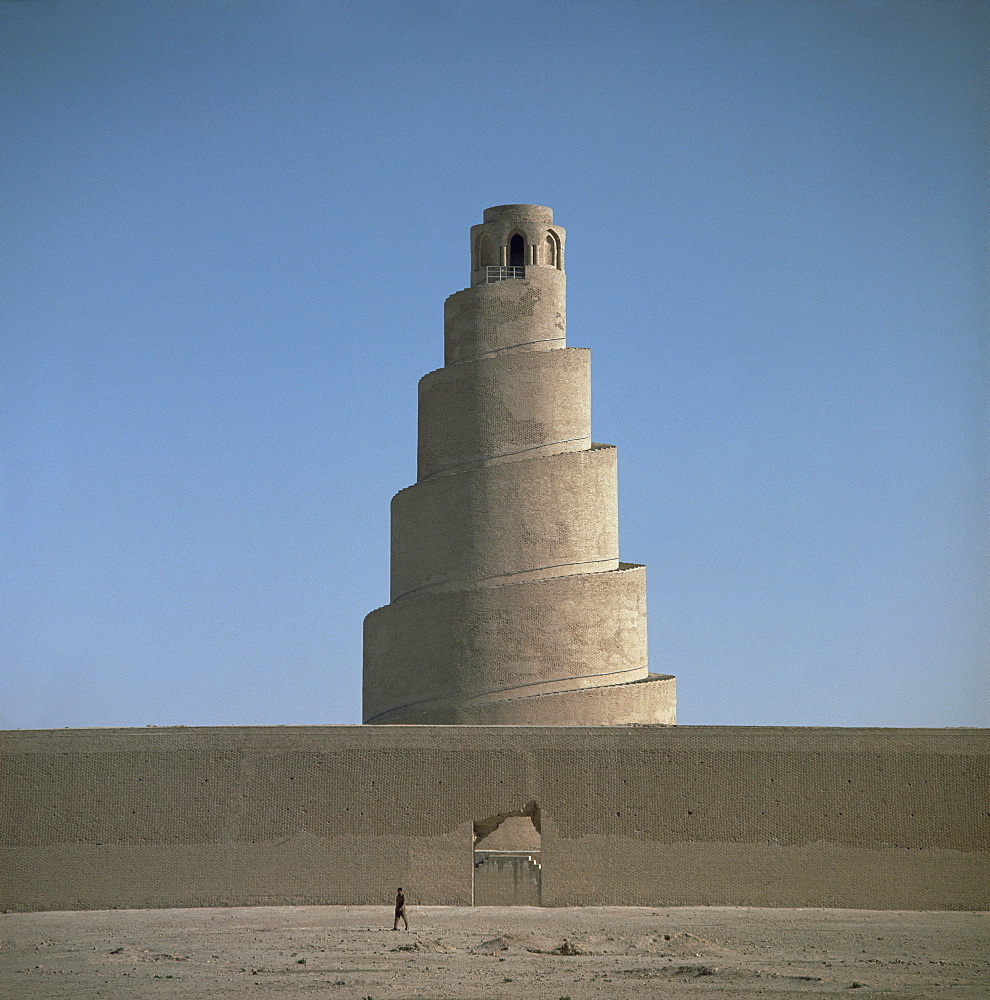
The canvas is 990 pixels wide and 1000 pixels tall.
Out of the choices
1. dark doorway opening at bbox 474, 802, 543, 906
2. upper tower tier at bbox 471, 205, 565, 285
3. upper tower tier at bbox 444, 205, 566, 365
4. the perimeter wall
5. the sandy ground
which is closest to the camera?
the sandy ground

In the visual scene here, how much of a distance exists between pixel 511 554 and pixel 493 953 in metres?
9.90

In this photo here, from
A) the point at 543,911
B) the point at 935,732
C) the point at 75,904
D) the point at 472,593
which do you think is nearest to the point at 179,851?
the point at 75,904

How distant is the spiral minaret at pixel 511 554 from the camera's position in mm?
28156

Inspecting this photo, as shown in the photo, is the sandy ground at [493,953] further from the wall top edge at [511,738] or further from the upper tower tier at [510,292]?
the upper tower tier at [510,292]

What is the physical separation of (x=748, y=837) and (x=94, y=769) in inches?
359

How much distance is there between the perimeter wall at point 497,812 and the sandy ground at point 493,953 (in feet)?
1.46

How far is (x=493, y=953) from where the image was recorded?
64.5ft

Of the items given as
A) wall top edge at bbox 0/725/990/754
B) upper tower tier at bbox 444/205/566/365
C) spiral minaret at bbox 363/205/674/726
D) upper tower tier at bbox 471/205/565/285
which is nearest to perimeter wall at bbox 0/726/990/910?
wall top edge at bbox 0/725/990/754

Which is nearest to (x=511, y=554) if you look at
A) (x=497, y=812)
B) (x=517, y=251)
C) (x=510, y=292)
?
(x=510, y=292)

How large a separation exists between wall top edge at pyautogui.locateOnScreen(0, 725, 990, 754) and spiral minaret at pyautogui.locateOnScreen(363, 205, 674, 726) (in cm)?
346

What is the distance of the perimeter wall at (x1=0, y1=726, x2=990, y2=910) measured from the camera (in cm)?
2386

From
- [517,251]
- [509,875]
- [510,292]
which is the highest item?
[517,251]

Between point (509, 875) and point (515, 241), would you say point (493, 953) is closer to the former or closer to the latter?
point (509, 875)

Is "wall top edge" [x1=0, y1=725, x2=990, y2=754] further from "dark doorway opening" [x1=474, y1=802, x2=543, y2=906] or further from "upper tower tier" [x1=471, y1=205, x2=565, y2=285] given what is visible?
"upper tower tier" [x1=471, y1=205, x2=565, y2=285]
